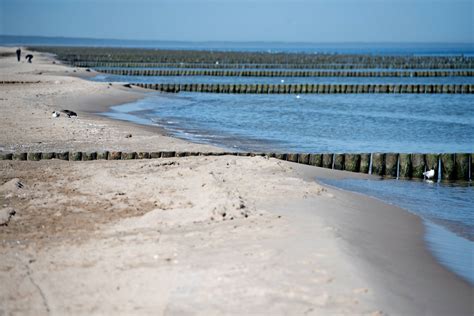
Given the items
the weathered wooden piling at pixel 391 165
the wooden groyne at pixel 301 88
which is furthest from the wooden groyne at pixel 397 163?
the wooden groyne at pixel 301 88

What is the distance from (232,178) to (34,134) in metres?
9.20

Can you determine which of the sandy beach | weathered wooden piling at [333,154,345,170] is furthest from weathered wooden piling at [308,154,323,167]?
the sandy beach

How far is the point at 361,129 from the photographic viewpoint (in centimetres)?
2833

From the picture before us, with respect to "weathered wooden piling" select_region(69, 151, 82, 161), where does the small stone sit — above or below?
below

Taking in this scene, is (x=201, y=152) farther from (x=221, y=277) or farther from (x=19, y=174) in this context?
(x=221, y=277)

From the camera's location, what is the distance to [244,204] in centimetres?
1142

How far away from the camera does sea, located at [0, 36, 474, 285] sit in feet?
44.5

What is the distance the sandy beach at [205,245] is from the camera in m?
7.45

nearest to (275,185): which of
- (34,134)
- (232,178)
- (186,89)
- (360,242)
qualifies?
(232,178)

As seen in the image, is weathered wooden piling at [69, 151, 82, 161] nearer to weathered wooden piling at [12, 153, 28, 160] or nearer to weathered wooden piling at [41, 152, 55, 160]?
weathered wooden piling at [41, 152, 55, 160]

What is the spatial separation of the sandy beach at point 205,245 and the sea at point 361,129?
3.26 feet

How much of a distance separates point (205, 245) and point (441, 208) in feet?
22.3

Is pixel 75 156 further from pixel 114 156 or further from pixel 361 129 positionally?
pixel 361 129

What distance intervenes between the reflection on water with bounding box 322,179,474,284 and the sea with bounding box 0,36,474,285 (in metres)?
0.02
